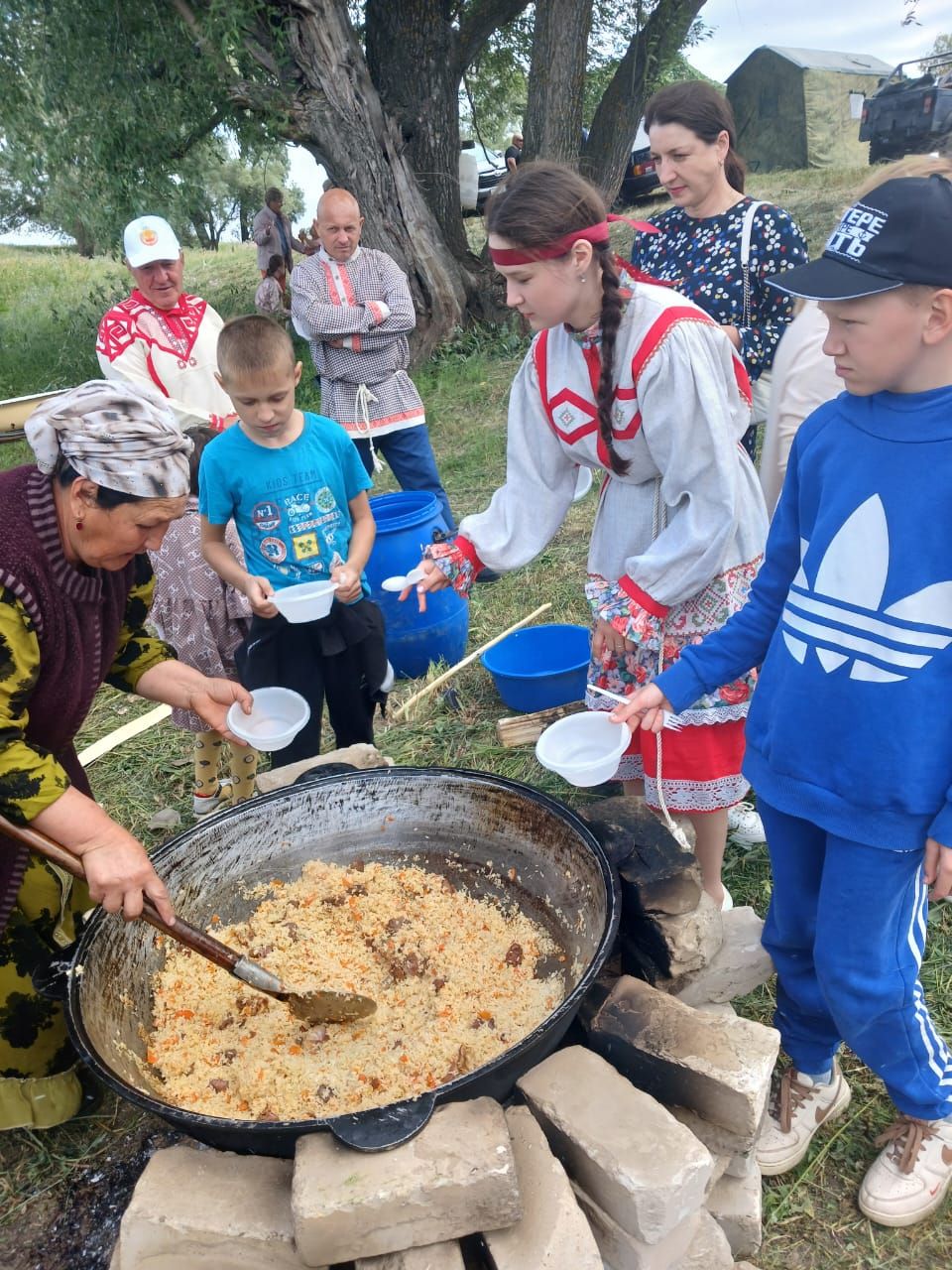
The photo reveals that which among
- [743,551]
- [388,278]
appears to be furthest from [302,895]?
[388,278]

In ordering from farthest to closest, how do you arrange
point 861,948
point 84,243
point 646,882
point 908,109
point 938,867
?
point 84,243
point 908,109
point 646,882
point 861,948
point 938,867

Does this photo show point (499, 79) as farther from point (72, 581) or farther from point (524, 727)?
point (72, 581)

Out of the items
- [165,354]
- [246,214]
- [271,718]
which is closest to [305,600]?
[271,718]

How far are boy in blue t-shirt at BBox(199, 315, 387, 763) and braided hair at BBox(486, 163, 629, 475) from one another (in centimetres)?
102

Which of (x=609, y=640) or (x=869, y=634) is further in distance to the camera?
(x=609, y=640)

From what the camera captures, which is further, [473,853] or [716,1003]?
[473,853]

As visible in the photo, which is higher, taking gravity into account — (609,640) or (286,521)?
(286,521)

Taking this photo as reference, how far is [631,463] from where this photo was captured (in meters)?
2.35

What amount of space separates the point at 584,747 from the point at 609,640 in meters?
0.35

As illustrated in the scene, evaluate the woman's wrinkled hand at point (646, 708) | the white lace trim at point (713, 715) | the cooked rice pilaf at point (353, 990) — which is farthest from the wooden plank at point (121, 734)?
the woman's wrinkled hand at point (646, 708)

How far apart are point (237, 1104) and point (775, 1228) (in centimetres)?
120

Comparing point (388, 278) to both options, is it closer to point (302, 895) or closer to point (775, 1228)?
point (302, 895)

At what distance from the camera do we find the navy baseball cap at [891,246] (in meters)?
1.45

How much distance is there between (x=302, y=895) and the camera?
97.7 inches
